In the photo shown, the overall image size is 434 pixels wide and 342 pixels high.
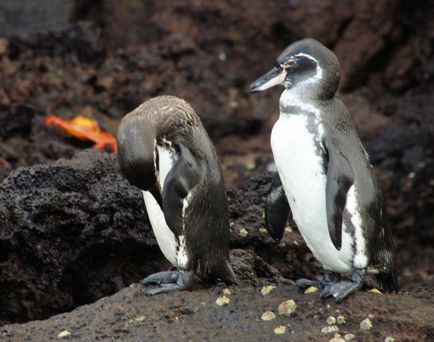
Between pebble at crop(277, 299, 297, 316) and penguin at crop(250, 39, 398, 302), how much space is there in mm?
178

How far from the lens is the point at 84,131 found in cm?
1105

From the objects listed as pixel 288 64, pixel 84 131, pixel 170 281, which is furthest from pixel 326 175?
pixel 84 131

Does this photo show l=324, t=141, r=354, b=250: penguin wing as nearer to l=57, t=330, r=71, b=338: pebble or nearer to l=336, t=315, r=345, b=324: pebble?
l=336, t=315, r=345, b=324: pebble

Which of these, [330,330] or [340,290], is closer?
[330,330]

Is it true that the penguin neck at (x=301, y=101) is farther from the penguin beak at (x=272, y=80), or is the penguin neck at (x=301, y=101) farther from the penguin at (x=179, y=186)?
the penguin at (x=179, y=186)

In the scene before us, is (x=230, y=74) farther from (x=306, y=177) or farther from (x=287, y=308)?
(x=287, y=308)

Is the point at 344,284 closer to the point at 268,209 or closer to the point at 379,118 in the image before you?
the point at 268,209

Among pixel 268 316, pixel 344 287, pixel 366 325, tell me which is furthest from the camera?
pixel 344 287

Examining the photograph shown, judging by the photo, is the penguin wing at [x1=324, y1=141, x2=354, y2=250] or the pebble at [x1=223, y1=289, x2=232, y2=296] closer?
the penguin wing at [x1=324, y1=141, x2=354, y2=250]

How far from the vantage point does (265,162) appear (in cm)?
1169

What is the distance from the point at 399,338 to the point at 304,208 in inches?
33.7

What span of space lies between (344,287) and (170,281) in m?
1.04

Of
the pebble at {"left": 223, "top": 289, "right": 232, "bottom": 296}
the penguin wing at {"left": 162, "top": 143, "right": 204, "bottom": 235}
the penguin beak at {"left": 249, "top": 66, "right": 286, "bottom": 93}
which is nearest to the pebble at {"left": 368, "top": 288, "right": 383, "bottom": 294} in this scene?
the pebble at {"left": 223, "top": 289, "right": 232, "bottom": 296}

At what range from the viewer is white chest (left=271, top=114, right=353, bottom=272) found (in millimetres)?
6602
